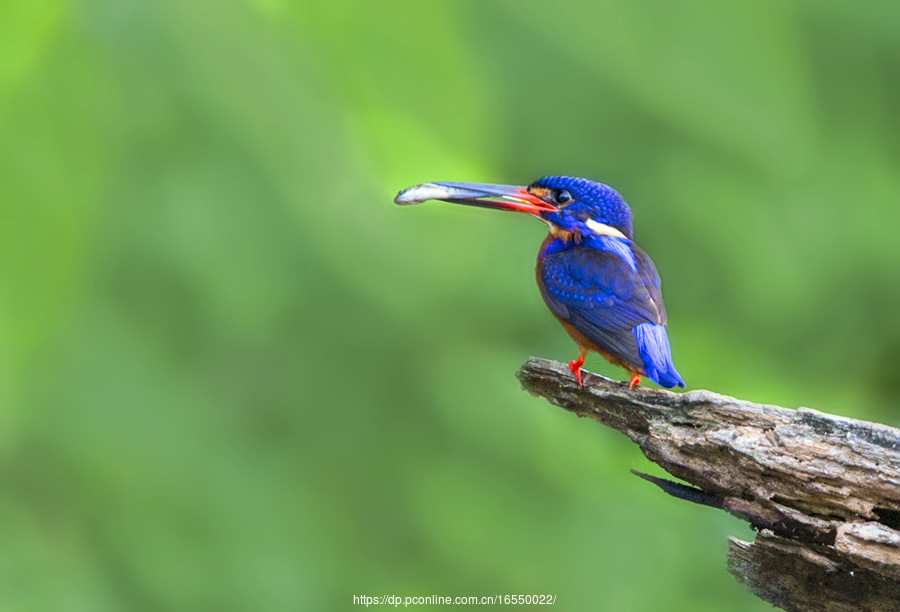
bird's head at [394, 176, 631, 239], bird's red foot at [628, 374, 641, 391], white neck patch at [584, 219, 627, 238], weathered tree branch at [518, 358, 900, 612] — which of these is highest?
bird's head at [394, 176, 631, 239]

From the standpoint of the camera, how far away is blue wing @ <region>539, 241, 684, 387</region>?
7.65 ft

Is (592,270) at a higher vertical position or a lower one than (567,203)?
lower

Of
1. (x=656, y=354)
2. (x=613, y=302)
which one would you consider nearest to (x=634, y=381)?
(x=656, y=354)

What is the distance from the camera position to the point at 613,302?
246 centimetres

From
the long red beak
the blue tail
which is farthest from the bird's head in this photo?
the blue tail

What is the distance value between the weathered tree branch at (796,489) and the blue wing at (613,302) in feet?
0.74

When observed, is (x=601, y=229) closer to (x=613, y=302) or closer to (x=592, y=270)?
(x=592, y=270)

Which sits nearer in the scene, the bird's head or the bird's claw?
the bird's claw

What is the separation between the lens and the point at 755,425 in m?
1.98

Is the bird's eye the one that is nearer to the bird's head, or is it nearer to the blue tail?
the bird's head

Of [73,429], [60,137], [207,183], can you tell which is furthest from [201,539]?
[60,137]

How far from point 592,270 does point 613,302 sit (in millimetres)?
121

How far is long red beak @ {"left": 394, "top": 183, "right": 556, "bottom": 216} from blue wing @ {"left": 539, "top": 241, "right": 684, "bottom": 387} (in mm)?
Result: 157

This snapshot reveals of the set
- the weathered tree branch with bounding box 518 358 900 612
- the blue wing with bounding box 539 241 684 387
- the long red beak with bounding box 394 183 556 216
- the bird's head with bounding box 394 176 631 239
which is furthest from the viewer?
the bird's head with bounding box 394 176 631 239
